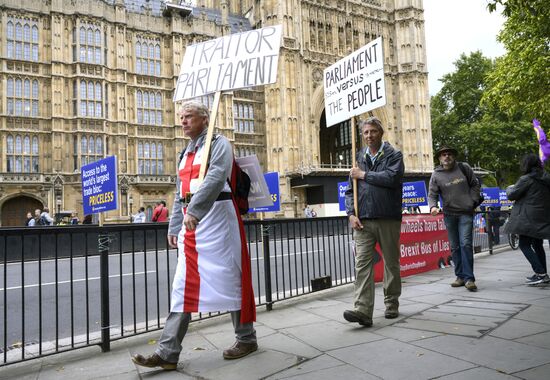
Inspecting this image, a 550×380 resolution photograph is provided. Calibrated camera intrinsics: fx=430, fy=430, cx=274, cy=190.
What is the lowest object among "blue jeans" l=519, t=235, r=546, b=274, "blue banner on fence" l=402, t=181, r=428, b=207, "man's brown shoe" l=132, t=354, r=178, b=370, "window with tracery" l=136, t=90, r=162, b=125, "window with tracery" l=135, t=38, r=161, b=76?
"man's brown shoe" l=132, t=354, r=178, b=370

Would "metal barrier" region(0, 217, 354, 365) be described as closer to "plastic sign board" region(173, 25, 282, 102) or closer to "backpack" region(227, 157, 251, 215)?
"backpack" region(227, 157, 251, 215)

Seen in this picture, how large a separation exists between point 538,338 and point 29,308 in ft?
20.8

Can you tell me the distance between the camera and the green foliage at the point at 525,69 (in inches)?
604

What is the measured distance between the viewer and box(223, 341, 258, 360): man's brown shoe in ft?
10.6

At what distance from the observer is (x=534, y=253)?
5938mm

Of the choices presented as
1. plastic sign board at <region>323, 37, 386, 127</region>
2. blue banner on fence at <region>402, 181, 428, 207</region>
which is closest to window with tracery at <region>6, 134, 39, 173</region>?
blue banner on fence at <region>402, 181, 428, 207</region>

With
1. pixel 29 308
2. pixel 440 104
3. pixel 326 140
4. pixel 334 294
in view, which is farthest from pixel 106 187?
pixel 440 104

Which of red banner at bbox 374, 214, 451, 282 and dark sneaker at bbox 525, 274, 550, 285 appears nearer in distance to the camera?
dark sneaker at bbox 525, 274, 550, 285

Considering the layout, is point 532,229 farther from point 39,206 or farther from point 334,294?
point 39,206

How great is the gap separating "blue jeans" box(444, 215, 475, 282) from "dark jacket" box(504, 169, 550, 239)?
85 centimetres

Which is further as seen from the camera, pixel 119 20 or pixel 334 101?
pixel 119 20

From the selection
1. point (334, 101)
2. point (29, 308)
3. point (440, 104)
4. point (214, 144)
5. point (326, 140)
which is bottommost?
point (29, 308)

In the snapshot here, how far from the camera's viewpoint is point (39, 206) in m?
27.3

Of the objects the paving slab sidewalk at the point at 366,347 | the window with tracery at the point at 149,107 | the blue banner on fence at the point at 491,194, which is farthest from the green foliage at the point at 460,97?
the paving slab sidewalk at the point at 366,347
